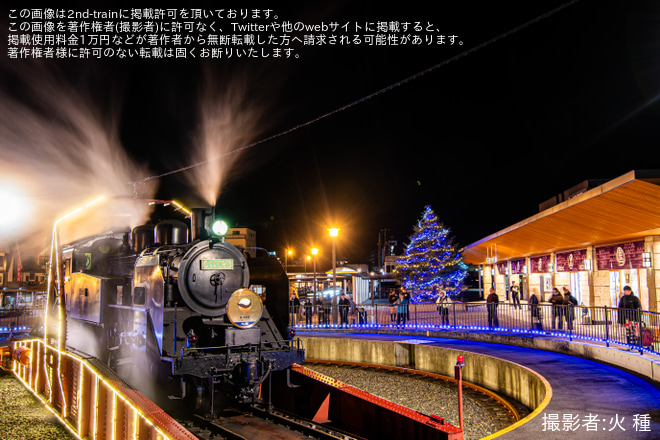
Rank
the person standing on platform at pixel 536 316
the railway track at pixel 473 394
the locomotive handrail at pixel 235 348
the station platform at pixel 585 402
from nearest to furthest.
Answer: the station platform at pixel 585 402 → the locomotive handrail at pixel 235 348 → the railway track at pixel 473 394 → the person standing on platform at pixel 536 316

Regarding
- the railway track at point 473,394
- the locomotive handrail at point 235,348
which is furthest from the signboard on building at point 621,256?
the locomotive handrail at point 235,348

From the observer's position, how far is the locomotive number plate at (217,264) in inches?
324

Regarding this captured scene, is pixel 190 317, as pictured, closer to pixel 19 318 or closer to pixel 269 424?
pixel 269 424

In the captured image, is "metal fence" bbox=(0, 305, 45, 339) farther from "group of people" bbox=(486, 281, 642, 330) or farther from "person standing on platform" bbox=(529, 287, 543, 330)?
"person standing on platform" bbox=(529, 287, 543, 330)

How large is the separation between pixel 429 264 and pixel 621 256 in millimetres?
19224

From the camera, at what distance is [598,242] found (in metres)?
18.8

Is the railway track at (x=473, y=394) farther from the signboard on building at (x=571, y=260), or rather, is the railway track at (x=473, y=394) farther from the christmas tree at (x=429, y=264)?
the christmas tree at (x=429, y=264)

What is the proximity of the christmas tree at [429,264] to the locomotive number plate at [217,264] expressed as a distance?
27.9 meters

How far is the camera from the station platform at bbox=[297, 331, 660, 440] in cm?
597

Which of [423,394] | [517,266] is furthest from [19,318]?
[517,266]

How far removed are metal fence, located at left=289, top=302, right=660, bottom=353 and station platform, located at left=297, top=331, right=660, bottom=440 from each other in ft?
2.30

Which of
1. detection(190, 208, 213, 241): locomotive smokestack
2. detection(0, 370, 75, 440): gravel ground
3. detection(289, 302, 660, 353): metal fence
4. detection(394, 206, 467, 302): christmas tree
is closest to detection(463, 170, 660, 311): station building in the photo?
detection(289, 302, 660, 353): metal fence

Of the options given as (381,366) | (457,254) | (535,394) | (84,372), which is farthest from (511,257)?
(84,372)

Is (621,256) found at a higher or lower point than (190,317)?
higher
